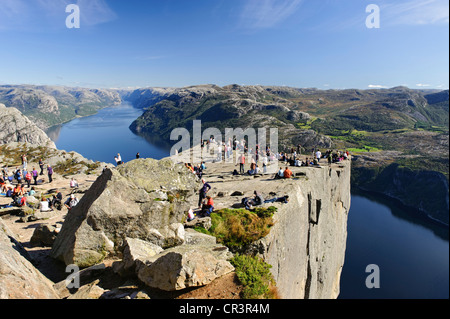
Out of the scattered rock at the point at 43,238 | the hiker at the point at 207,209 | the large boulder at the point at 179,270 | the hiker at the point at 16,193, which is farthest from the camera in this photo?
the hiker at the point at 16,193

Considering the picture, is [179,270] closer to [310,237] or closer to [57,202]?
[57,202]

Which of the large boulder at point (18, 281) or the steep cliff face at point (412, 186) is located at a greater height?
the large boulder at point (18, 281)

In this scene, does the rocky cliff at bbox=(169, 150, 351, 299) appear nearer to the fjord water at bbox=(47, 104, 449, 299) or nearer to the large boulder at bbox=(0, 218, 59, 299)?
the large boulder at bbox=(0, 218, 59, 299)

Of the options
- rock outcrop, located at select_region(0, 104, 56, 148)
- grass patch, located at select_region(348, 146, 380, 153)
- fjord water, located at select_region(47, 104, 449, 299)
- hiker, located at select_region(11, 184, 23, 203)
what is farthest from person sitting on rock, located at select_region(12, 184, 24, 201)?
grass patch, located at select_region(348, 146, 380, 153)

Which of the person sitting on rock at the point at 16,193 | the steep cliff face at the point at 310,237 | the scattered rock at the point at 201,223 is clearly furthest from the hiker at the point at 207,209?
the person sitting on rock at the point at 16,193

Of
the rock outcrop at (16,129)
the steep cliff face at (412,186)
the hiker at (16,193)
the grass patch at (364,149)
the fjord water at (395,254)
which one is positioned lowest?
the fjord water at (395,254)

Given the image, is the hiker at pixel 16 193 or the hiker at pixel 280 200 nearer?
the hiker at pixel 280 200

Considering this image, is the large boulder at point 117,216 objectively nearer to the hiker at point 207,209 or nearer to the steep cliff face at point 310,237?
the hiker at point 207,209
